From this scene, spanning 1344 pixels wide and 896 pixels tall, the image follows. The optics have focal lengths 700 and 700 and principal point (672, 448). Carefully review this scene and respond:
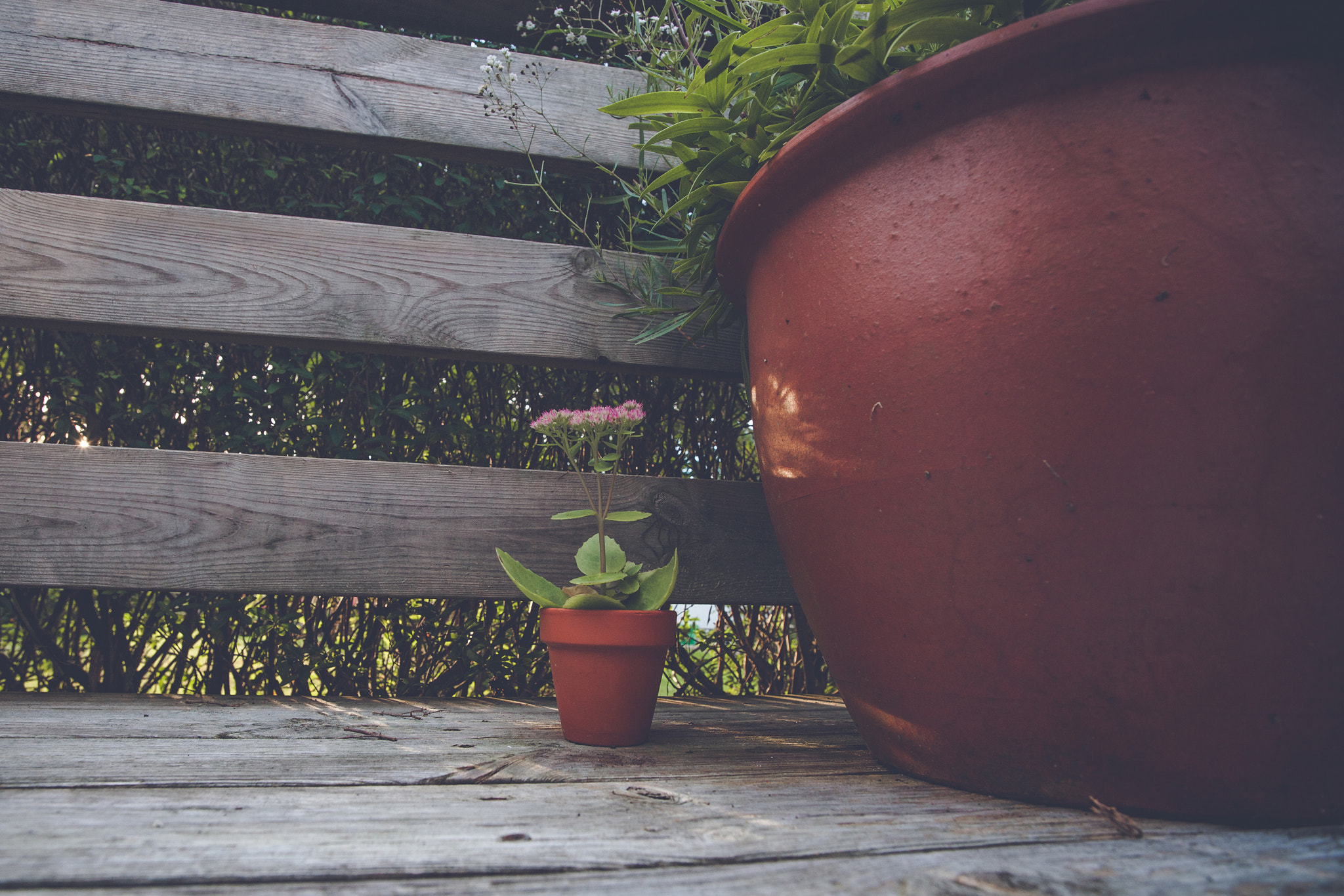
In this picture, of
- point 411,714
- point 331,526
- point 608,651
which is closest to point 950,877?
point 608,651

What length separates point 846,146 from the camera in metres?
0.67

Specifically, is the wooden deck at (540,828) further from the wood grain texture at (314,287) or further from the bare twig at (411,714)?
the wood grain texture at (314,287)

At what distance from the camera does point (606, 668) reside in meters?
0.84

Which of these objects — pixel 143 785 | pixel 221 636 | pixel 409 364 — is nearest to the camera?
pixel 143 785

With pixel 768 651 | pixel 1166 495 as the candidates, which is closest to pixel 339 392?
pixel 768 651

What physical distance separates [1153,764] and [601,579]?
57 cm

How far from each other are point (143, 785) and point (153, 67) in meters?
1.21

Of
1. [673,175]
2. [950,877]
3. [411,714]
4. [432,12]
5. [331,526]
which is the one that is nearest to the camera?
[950,877]

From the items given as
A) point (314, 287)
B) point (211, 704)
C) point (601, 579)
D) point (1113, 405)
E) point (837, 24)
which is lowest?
point (211, 704)

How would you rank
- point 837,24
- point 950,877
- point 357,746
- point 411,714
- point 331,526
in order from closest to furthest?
point 950,877
point 837,24
point 357,746
point 411,714
point 331,526

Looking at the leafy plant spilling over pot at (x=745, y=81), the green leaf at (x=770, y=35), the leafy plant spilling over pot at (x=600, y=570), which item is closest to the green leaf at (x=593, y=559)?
the leafy plant spilling over pot at (x=600, y=570)

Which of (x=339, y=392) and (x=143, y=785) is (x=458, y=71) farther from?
(x=143, y=785)

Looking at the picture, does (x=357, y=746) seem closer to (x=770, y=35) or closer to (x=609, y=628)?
(x=609, y=628)

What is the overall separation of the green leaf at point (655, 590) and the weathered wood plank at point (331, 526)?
0.30 metres
